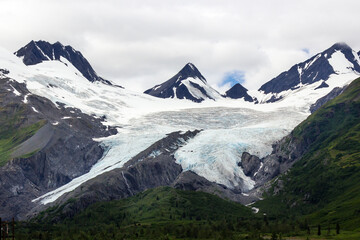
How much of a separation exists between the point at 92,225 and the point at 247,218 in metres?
54.5

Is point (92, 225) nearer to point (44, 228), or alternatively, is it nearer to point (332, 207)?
point (44, 228)

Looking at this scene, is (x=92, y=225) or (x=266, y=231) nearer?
(x=266, y=231)

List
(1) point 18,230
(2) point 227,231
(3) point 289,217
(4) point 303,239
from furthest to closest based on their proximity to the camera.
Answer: (3) point 289,217 → (1) point 18,230 → (2) point 227,231 → (4) point 303,239

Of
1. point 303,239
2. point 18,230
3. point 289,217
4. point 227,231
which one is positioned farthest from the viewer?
point 289,217

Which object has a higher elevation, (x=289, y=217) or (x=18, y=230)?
(x=18, y=230)

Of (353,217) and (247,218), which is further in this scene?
(247,218)

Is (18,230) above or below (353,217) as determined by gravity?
above

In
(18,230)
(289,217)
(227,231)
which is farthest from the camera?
(289,217)

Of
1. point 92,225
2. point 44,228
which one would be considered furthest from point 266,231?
point 44,228

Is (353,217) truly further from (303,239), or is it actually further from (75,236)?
(75,236)

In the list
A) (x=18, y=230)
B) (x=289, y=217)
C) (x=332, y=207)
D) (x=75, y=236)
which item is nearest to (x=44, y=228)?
(x=18, y=230)

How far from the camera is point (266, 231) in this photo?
172250 mm

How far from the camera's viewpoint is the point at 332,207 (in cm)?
19650

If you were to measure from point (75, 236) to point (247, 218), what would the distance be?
60.7 m
